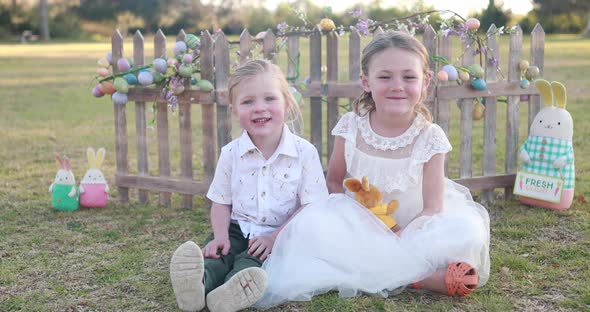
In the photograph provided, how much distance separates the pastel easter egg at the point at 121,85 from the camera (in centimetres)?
448

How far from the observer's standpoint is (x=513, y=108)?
15.0 feet

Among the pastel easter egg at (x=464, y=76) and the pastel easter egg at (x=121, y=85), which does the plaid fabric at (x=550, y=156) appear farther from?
the pastel easter egg at (x=121, y=85)

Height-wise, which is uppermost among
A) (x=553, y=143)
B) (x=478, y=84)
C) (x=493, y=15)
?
(x=493, y=15)

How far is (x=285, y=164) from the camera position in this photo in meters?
3.27

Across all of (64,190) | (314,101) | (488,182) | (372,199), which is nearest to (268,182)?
(372,199)

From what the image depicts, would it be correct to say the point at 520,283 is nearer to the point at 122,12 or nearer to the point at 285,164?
the point at 285,164

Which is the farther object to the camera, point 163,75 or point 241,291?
point 163,75

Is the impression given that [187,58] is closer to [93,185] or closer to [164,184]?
[164,184]

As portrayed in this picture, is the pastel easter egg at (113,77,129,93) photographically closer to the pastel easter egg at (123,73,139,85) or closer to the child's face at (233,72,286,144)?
the pastel easter egg at (123,73,139,85)

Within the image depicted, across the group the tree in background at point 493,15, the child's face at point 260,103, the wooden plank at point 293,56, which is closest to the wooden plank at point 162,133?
the wooden plank at point 293,56

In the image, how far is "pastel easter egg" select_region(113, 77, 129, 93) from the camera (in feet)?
14.7

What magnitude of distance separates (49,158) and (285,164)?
12.8 ft

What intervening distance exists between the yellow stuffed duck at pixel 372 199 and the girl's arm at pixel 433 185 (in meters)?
0.15

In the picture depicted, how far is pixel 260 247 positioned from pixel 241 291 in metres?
0.42
